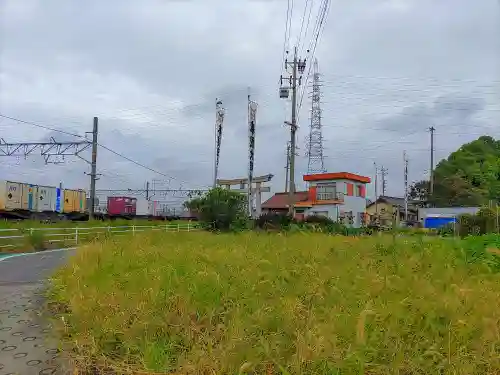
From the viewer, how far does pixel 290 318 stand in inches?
106

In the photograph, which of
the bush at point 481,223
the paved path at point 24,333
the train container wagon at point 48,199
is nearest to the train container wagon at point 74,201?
the train container wagon at point 48,199

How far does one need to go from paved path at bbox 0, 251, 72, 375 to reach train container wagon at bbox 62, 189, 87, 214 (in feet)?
92.4

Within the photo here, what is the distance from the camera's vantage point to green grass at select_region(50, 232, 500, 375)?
2.23 metres

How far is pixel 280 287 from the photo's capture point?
3570 mm

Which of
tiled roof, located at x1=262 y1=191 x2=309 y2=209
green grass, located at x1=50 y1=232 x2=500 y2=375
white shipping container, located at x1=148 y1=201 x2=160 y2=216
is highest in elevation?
tiled roof, located at x1=262 y1=191 x2=309 y2=209

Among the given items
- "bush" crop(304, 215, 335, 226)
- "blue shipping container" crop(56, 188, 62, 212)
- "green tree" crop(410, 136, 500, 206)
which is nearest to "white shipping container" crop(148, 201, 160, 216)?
"blue shipping container" crop(56, 188, 62, 212)

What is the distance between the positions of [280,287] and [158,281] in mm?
1184

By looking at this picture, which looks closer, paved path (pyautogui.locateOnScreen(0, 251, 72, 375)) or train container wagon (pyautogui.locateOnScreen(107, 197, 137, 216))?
paved path (pyautogui.locateOnScreen(0, 251, 72, 375))

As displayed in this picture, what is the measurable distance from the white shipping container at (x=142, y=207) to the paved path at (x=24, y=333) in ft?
128

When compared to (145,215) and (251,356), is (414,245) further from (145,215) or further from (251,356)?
(145,215)

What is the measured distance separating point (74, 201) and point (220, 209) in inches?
882

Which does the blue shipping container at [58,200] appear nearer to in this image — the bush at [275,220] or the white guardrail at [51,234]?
the white guardrail at [51,234]

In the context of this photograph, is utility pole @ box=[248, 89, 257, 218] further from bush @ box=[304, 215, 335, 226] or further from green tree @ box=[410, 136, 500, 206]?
green tree @ box=[410, 136, 500, 206]

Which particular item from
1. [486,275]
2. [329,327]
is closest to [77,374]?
[329,327]
